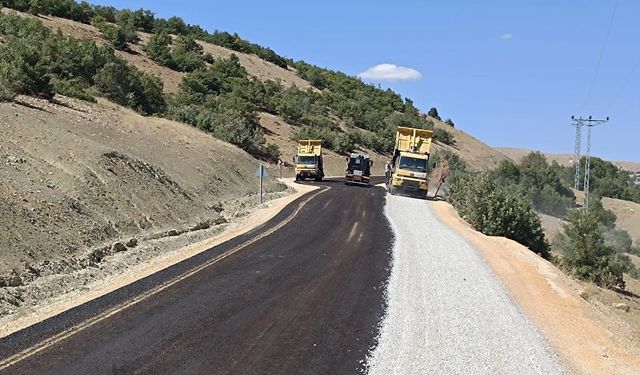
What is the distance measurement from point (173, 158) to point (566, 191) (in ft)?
200

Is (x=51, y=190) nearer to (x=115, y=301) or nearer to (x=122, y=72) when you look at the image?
(x=115, y=301)

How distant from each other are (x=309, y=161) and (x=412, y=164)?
14662mm

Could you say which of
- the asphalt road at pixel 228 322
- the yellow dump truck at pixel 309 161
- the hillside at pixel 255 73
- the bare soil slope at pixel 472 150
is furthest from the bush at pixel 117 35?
the asphalt road at pixel 228 322

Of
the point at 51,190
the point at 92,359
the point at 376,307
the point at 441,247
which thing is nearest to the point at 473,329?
the point at 376,307

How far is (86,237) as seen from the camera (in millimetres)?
17922

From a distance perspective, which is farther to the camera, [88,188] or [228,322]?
[88,188]

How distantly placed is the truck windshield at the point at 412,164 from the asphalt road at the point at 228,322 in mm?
21874

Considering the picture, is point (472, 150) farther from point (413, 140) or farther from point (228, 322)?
point (228, 322)

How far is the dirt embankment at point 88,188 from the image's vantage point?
1588cm

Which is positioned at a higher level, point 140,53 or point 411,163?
point 140,53

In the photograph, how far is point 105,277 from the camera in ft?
47.4

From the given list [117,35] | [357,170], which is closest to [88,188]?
[357,170]

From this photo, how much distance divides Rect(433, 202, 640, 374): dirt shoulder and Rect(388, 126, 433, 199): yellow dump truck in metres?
18.6

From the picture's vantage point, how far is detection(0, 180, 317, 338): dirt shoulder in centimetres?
1112
